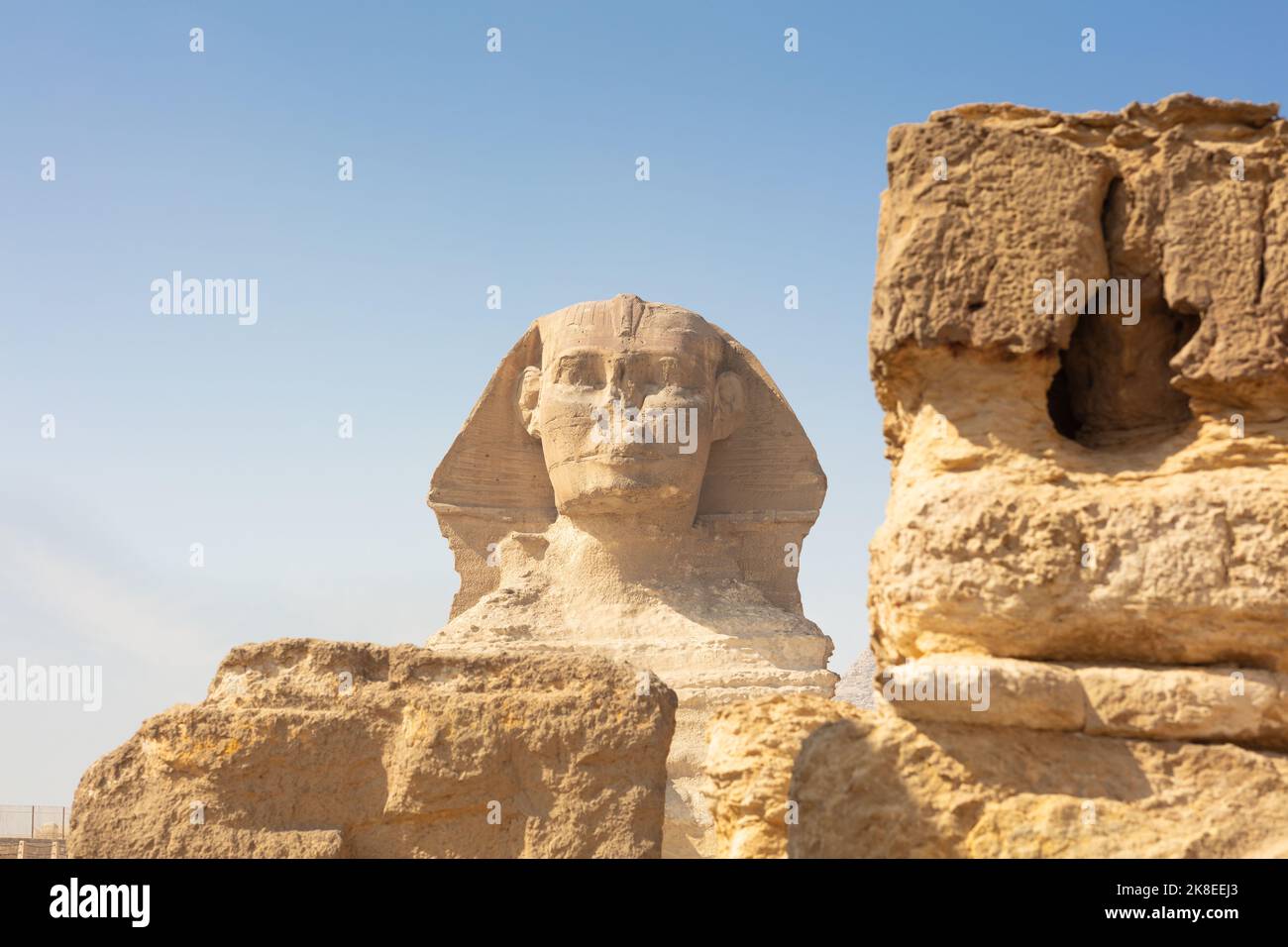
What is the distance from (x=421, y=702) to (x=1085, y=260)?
9.36 ft

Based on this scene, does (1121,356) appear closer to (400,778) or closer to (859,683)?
(400,778)

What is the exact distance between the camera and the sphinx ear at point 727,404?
14062 mm

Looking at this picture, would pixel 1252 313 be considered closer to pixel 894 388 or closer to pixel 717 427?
pixel 894 388

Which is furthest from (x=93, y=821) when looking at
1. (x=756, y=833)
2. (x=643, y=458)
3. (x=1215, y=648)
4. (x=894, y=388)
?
(x=643, y=458)

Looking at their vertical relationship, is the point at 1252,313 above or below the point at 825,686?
above

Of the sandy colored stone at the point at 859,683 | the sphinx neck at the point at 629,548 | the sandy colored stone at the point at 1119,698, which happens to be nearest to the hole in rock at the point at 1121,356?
the sandy colored stone at the point at 1119,698

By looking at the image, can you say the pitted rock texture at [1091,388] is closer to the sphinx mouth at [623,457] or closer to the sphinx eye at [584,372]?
the sphinx mouth at [623,457]

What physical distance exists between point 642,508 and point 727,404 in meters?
1.41

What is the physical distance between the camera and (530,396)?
46.6 feet

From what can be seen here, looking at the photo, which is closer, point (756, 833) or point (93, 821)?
point (756, 833)

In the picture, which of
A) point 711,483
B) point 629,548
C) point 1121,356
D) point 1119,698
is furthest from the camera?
point 711,483

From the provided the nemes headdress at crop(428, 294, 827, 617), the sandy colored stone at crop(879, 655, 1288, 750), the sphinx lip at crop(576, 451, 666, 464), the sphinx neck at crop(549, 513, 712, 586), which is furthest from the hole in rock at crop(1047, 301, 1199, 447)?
the nemes headdress at crop(428, 294, 827, 617)

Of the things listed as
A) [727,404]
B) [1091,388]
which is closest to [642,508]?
[727,404]

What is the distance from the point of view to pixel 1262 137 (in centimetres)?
429
